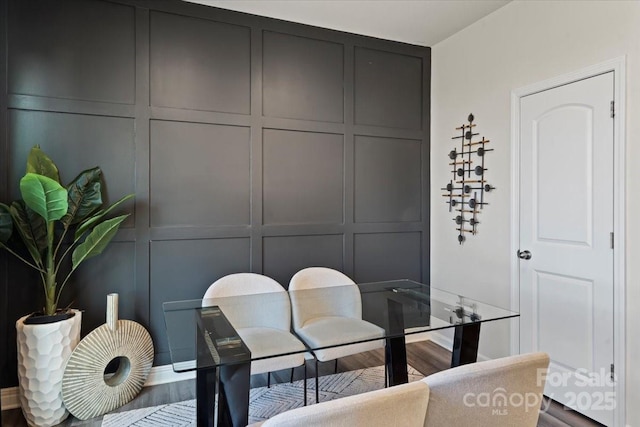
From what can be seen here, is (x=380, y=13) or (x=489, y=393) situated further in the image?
(x=380, y=13)

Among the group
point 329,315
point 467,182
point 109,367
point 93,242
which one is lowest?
point 109,367

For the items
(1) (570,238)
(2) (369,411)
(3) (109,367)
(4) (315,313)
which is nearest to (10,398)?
(3) (109,367)

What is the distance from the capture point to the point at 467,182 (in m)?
3.39

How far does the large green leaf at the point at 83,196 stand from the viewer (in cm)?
249

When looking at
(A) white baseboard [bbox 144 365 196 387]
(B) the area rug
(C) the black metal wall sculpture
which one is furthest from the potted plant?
(C) the black metal wall sculpture

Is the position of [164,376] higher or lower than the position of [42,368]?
lower

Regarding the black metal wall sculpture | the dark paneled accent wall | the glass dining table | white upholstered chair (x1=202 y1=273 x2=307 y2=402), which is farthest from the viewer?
the black metal wall sculpture

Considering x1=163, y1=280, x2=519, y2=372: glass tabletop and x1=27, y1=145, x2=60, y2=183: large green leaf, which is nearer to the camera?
x1=163, y1=280, x2=519, y2=372: glass tabletop

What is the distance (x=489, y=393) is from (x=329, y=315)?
56.7 inches

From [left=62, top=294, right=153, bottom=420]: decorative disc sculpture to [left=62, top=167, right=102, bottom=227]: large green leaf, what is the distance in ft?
1.85

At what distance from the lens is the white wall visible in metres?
2.20

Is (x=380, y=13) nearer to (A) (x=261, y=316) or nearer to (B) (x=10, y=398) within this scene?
(A) (x=261, y=316)

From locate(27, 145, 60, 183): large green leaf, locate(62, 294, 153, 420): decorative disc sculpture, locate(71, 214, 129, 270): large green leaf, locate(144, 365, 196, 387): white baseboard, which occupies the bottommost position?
locate(144, 365, 196, 387): white baseboard

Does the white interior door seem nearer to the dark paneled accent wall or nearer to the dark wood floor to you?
the dark wood floor
